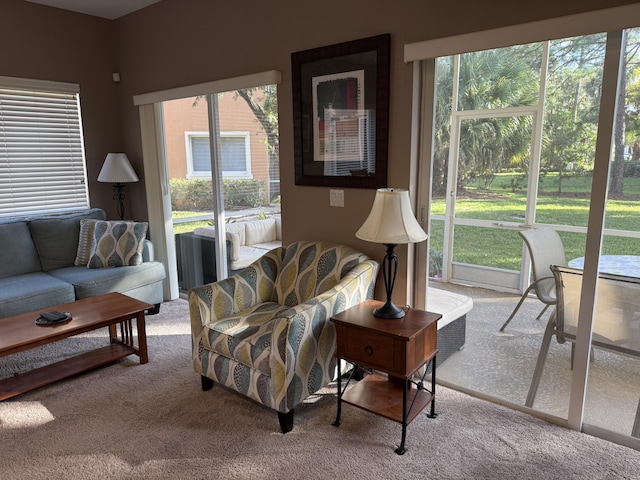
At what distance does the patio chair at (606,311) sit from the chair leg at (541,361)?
0.02 meters

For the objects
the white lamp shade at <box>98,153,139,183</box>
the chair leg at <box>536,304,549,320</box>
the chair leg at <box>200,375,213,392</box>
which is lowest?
the chair leg at <box>200,375,213,392</box>

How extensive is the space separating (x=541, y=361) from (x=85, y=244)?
147 inches

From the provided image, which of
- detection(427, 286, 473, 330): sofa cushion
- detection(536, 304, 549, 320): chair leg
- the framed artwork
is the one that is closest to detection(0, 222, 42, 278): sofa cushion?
the framed artwork

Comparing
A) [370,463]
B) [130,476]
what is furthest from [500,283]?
A: [130,476]

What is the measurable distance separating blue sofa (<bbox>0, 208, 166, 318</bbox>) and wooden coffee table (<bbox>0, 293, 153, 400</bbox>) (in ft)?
1.13

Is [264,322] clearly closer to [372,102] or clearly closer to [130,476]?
[130,476]

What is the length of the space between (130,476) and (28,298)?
1.88 meters

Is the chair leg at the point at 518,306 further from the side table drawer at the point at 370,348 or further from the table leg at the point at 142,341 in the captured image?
the table leg at the point at 142,341

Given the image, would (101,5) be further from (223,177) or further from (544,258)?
(544,258)

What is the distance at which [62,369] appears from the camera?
9.49 ft

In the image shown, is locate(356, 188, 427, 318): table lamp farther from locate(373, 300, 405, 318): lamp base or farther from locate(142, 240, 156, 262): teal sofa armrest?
locate(142, 240, 156, 262): teal sofa armrest

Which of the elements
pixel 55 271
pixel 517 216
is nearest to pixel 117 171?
pixel 55 271

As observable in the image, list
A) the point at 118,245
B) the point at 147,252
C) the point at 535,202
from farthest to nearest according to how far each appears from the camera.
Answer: the point at 147,252, the point at 118,245, the point at 535,202

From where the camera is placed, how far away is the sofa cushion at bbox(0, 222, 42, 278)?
3672mm
